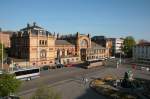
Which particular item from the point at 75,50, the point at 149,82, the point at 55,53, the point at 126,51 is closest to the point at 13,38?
the point at 55,53

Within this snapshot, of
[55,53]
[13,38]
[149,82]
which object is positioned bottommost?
[149,82]

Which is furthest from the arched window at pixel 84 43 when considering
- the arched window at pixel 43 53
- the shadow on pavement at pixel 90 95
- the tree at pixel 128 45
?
the shadow on pavement at pixel 90 95

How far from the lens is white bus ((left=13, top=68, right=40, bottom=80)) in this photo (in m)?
54.1

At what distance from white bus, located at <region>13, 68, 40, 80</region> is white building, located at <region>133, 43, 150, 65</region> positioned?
7043cm

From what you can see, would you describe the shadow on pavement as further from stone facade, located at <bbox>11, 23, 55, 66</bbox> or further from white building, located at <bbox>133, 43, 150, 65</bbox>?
white building, located at <bbox>133, 43, 150, 65</bbox>

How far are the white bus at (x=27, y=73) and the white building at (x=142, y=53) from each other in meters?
70.4

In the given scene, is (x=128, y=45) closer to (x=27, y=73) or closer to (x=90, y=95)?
(x=27, y=73)

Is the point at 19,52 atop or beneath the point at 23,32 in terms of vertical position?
beneath

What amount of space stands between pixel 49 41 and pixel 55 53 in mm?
7943

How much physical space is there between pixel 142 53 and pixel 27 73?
78760 mm

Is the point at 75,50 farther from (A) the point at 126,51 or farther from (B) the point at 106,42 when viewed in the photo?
(A) the point at 126,51

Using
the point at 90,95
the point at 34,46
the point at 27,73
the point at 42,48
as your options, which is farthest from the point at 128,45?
the point at 90,95

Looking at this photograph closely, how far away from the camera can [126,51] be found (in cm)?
13775

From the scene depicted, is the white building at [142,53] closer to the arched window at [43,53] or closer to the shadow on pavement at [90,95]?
the arched window at [43,53]
